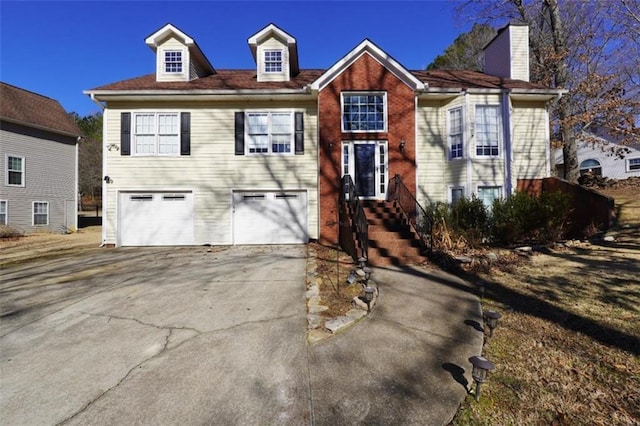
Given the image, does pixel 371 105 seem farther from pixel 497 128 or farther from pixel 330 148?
pixel 497 128

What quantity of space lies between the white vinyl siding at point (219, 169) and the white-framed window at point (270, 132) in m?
0.24

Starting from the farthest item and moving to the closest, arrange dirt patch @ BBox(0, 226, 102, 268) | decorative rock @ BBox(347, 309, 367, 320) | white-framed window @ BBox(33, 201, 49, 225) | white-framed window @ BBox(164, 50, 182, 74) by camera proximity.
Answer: white-framed window @ BBox(33, 201, 49, 225), white-framed window @ BBox(164, 50, 182, 74), dirt patch @ BBox(0, 226, 102, 268), decorative rock @ BBox(347, 309, 367, 320)

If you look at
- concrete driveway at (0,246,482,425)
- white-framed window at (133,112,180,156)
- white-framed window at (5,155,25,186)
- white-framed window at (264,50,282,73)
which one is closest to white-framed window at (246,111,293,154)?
white-framed window at (264,50,282,73)

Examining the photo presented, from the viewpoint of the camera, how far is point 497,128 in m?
11.9

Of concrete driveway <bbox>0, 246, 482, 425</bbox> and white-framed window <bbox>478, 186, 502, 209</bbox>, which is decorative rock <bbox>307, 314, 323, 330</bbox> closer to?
concrete driveway <bbox>0, 246, 482, 425</bbox>

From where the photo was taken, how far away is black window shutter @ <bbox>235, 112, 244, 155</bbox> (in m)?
11.8

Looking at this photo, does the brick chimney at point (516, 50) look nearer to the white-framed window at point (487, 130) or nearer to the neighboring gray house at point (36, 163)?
the white-framed window at point (487, 130)

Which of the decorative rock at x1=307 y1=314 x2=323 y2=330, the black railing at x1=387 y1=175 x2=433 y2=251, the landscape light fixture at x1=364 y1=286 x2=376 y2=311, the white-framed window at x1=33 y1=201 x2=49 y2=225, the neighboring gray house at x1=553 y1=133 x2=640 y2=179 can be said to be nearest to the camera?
the decorative rock at x1=307 y1=314 x2=323 y2=330

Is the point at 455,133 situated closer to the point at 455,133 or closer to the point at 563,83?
the point at 455,133

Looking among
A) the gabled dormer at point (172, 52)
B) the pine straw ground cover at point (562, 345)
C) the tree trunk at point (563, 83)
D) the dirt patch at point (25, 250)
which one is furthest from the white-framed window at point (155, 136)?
the tree trunk at point (563, 83)

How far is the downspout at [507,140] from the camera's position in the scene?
11742 mm

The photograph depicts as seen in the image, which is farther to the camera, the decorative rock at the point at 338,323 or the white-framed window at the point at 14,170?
the white-framed window at the point at 14,170

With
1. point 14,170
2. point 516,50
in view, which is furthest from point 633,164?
point 14,170

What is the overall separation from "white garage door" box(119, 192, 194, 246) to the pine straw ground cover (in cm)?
968
